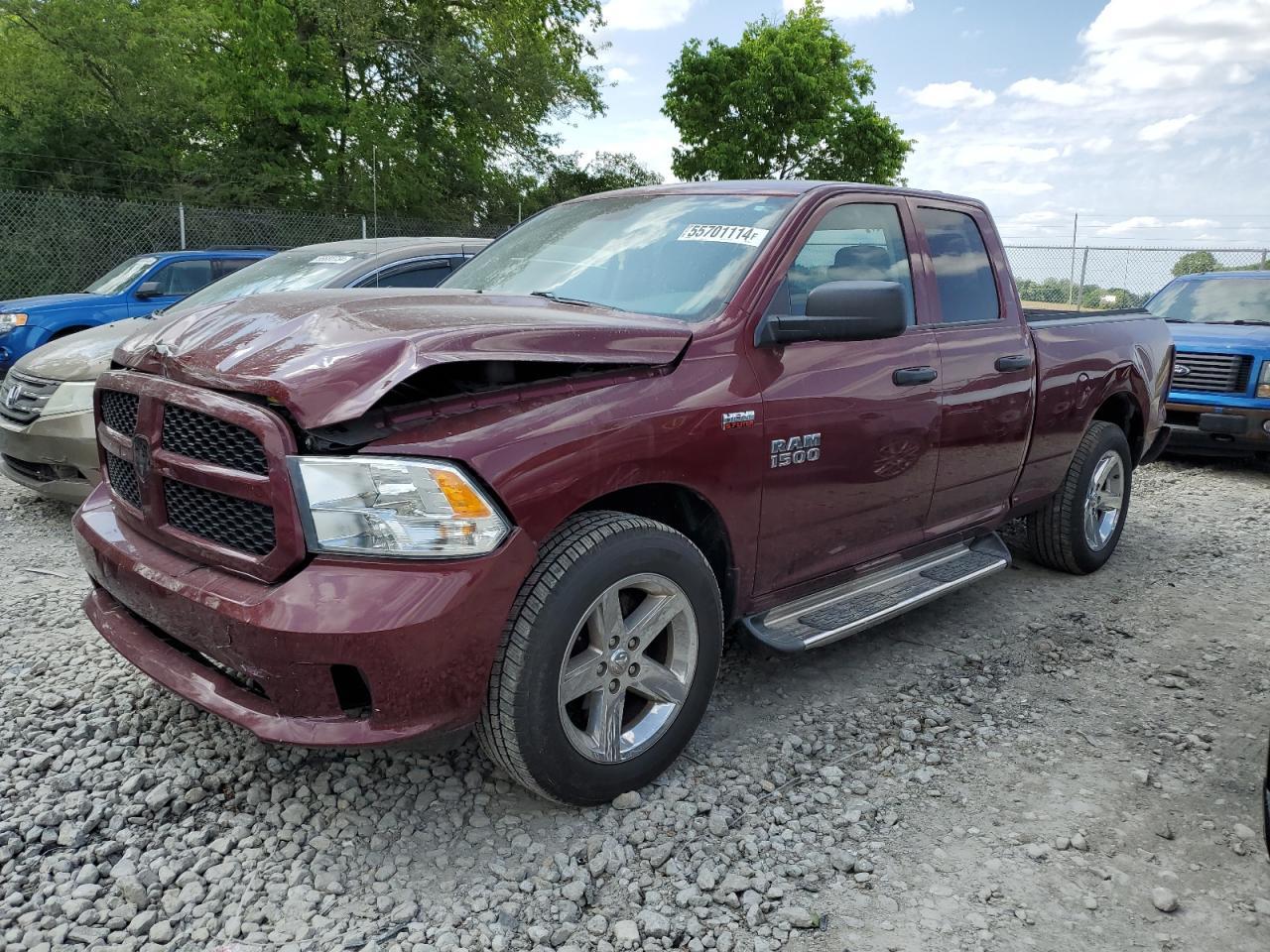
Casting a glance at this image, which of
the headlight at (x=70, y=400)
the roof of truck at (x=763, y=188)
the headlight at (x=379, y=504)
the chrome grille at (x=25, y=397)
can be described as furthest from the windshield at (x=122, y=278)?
the headlight at (x=379, y=504)

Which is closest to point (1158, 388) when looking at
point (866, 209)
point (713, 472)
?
point (866, 209)

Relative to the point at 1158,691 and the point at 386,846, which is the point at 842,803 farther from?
the point at 1158,691

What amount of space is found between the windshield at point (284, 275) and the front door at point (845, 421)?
350 centimetres

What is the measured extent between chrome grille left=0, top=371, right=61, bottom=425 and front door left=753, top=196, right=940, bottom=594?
4.32 meters

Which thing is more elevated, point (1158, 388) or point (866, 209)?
point (866, 209)

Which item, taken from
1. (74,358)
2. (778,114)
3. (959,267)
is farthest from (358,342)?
(778,114)

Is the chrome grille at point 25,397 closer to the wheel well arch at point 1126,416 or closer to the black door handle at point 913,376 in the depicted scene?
the black door handle at point 913,376

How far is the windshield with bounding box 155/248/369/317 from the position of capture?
605cm

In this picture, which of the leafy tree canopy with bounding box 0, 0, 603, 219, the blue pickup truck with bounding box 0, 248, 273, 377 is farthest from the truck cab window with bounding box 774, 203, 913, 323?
the leafy tree canopy with bounding box 0, 0, 603, 219

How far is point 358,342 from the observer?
242 cm

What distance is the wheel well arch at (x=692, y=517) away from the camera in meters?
2.97

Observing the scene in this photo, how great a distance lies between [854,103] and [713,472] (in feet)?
118

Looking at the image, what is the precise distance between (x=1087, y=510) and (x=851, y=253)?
2.44 metres

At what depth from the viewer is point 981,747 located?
3.32 m
